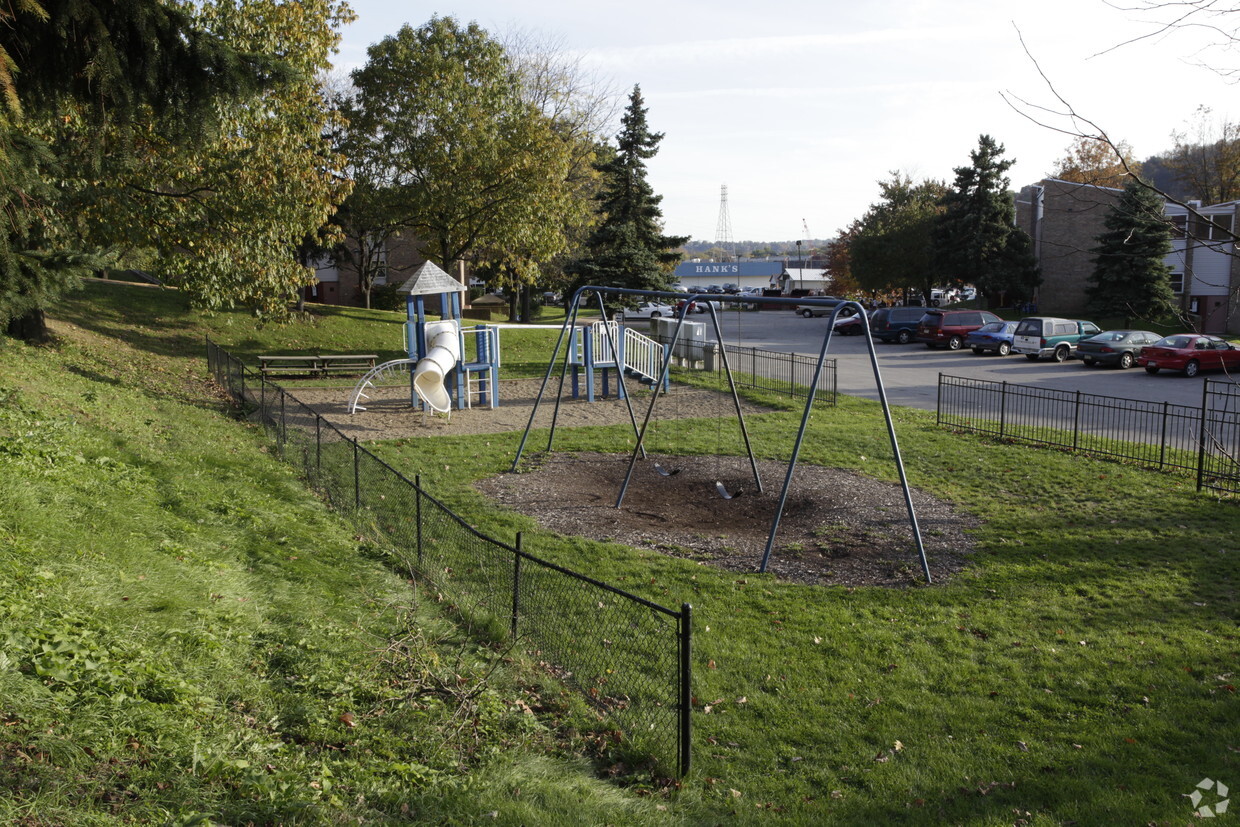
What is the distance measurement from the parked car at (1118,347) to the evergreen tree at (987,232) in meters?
16.4

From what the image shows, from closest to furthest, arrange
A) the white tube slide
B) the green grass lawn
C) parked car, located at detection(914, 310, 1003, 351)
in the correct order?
the green grass lawn, the white tube slide, parked car, located at detection(914, 310, 1003, 351)

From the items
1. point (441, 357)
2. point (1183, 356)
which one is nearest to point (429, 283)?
point (441, 357)

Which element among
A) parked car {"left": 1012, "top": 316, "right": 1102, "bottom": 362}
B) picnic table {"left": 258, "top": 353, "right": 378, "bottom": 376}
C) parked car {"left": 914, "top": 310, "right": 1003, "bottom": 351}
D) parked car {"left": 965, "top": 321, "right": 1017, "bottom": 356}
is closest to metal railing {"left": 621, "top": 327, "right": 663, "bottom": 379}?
picnic table {"left": 258, "top": 353, "right": 378, "bottom": 376}

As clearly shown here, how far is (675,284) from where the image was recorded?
38.8 meters

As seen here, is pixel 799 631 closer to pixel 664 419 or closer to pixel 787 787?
pixel 787 787

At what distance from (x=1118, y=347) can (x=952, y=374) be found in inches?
233

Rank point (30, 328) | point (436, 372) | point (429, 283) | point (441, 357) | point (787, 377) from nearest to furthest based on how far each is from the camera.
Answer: point (436, 372) → point (441, 357) → point (30, 328) → point (429, 283) → point (787, 377)

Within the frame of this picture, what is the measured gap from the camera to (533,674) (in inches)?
259

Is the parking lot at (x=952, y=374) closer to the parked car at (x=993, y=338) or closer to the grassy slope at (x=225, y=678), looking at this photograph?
the parked car at (x=993, y=338)

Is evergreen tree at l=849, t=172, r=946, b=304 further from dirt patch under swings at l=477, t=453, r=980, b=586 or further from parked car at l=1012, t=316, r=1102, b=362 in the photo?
dirt patch under swings at l=477, t=453, r=980, b=586

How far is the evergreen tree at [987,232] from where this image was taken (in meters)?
45.7

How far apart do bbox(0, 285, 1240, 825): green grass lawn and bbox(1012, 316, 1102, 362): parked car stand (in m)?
23.2

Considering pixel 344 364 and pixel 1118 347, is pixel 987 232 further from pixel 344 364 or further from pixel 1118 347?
pixel 344 364

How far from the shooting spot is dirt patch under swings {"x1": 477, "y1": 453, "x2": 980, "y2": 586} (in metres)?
9.77
